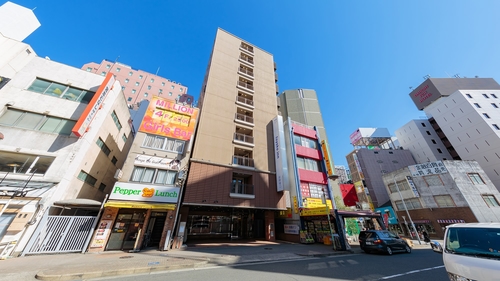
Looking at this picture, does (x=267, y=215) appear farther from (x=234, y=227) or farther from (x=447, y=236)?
(x=447, y=236)

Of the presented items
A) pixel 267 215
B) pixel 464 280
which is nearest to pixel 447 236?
pixel 464 280

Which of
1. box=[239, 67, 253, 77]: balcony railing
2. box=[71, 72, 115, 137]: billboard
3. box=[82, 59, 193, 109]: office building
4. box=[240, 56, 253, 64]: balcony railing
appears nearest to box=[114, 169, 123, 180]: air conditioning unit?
box=[71, 72, 115, 137]: billboard

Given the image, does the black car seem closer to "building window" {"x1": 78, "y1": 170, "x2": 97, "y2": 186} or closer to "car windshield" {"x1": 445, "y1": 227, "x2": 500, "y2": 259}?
"car windshield" {"x1": 445, "y1": 227, "x2": 500, "y2": 259}

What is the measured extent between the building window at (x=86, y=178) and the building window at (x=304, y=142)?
866 inches

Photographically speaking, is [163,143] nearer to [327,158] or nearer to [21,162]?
[21,162]

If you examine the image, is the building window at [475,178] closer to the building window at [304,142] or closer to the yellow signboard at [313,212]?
the building window at [304,142]

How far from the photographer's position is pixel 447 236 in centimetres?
511

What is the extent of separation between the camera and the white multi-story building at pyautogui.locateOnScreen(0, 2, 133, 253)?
10.5 m

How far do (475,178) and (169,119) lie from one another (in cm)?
4912

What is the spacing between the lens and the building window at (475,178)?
29406 mm

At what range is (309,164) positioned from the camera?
75.8ft

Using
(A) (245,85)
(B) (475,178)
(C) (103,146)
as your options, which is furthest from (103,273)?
(B) (475,178)

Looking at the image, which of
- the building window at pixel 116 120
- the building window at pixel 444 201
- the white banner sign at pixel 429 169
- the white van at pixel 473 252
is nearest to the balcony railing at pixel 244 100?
the building window at pixel 116 120

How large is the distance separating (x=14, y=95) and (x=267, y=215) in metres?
23.5
